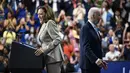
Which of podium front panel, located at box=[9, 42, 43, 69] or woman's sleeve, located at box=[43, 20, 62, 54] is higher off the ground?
woman's sleeve, located at box=[43, 20, 62, 54]

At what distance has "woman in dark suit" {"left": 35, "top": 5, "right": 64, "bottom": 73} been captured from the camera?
688 cm

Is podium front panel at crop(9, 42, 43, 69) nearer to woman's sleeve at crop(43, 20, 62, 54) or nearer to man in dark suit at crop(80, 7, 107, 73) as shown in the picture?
woman's sleeve at crop(43, 20, 62, 54)

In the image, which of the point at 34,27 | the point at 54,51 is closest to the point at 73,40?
the point at 34,27

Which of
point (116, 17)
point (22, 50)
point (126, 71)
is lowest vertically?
point (126, 71)

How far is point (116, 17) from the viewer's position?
16.6 m

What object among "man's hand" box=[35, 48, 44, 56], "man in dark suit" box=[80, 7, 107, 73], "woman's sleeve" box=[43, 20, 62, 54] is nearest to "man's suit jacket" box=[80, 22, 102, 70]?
"man in dark suit" box=[80, 7, 107, 73]

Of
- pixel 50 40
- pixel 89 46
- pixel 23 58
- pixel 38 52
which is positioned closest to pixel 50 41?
pixel 50 40

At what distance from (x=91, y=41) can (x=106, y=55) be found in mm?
6655

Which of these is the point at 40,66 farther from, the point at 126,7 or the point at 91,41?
the point at 126,7

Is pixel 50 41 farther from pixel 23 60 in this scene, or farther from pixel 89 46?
pixel 89 46

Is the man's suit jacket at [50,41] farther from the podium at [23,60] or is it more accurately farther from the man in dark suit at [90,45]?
the man in dark suit at [90,45]

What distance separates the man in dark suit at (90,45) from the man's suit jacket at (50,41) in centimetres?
47

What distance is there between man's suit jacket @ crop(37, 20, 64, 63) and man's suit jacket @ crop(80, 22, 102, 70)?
48 cm

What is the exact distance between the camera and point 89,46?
656 centimetres
